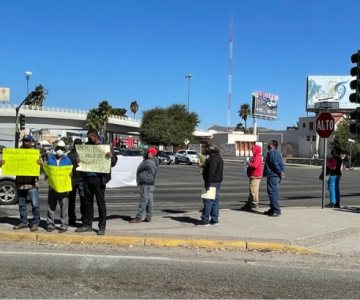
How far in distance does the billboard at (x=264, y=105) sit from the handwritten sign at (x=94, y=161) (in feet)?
295

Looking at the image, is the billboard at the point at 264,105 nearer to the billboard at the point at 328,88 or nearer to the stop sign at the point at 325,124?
the billboard at the point at 328,88

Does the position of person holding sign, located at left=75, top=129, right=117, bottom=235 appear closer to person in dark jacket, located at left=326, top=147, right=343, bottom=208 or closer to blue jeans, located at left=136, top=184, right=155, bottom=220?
blue jeans, located at left=136, top=184, right=155, bottom=220

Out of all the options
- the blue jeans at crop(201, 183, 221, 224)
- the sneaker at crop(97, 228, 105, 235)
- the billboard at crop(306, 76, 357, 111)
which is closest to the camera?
the sneaker at crop(97, 228, 105, 235)

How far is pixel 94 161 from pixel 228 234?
2.78 metres

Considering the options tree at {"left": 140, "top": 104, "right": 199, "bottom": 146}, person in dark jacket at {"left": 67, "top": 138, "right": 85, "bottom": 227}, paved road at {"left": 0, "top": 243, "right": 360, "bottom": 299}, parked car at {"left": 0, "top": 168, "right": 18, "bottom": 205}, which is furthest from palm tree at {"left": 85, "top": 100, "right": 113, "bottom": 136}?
paved road at {"left": 0, "top": 243, "right": 360, "bottom": 299}

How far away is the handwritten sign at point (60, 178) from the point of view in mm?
9977

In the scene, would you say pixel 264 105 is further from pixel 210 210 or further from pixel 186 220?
pixel 210 210

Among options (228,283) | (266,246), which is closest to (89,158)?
(266,246)

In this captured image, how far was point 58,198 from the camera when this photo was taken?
→ 10.1m

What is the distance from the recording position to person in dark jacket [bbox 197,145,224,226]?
35.8 ft

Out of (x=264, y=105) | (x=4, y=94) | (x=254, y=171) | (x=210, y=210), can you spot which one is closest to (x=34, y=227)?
(x=210, y=210)

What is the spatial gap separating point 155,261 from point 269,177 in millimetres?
5396

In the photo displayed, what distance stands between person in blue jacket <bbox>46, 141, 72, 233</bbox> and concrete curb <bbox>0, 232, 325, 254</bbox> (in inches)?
17.9

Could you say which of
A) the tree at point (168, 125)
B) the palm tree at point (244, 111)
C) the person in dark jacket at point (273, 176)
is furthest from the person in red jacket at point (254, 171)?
the palm tree at point (244, 111)
